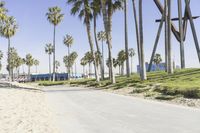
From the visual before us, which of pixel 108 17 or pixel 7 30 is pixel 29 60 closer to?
pixel 7 30

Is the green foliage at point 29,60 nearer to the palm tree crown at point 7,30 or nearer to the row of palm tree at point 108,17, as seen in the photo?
the palm tree crown at point 7,30

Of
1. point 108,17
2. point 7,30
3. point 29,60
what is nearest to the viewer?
point 108,17

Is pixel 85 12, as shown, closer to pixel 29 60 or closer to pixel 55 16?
pixel 55 16

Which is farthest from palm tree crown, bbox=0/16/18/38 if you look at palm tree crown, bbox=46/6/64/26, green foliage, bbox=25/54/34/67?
green foliage, bbox=25/54/34/67

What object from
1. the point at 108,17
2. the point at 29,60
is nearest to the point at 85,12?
the point at 108,17

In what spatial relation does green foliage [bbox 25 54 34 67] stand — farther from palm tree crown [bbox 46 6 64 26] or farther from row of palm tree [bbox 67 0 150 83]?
row of palm tree [bbox 67 0 150 83]

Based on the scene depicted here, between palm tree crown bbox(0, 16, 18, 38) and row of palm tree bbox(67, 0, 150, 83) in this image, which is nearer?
row of palm tree bbox(67, 0, 150, 83)

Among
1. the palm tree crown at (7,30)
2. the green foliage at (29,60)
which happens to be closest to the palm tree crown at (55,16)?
the palm tree crown at (7,30)

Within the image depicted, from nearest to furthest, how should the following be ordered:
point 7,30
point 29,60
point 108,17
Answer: point 108,17
point 7,30
point 29,60

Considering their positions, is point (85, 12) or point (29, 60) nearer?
point (85, 12)

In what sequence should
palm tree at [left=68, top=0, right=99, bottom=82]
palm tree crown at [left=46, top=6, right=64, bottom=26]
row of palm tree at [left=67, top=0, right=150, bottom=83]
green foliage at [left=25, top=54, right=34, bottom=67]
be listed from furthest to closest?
green foliage at [left=25, top=54, right=34, bottom=67]
palm tree crown at [left=46, top=6, right=64, bottom=26]
palm tree at [left=68, top=0, right=99, bottom=82]
row of palm tree at [left=67, top=0, right=150, bottom=83]

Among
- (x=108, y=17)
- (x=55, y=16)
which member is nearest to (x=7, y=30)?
(x=55, y=16)

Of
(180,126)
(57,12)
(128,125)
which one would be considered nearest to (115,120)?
(128,125)

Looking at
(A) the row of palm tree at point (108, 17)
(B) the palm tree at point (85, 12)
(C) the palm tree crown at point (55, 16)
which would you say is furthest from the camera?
(C) the palm tree crown at point (55, 16)
